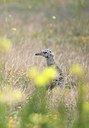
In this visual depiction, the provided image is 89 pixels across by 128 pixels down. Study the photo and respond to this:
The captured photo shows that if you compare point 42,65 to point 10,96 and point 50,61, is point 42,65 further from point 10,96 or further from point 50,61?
point 10,96

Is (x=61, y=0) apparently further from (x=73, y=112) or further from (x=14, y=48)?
(x=73, y=112)

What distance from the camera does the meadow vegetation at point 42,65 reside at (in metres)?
4.54

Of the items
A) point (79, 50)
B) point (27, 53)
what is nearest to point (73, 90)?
point (27, 53)

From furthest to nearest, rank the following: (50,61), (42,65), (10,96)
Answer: (42,65)
(50,61)
(10,96)

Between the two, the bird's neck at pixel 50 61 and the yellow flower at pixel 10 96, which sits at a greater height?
the bird's neck at pixel 50 61

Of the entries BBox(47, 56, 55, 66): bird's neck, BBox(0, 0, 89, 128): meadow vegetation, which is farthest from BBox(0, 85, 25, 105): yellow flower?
BBox(47, 56, 55, 66): bird's neck

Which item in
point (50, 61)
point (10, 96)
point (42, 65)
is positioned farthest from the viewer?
point (42, 65)

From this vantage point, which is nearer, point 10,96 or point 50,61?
point 10,96

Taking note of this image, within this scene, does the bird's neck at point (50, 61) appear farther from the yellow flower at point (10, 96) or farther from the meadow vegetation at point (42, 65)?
the yellow flower at point (10, 96)

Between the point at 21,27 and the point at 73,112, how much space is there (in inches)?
387

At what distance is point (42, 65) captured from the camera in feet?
31.3

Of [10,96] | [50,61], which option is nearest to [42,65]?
[50,61]

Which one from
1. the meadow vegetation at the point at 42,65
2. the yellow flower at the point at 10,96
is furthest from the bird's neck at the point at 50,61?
the yellow flower at the point at 10,96

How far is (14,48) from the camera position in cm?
1094
